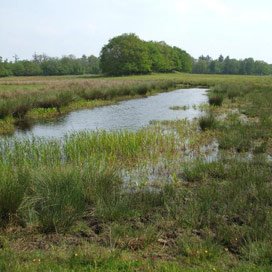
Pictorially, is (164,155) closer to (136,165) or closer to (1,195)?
(136,165)

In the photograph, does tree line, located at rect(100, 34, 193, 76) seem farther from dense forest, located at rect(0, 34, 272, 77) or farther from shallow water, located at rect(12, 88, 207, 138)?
shallow water, located at rect(12, 88, 207, 138)

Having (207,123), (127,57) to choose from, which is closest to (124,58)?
Answer: (127,57)

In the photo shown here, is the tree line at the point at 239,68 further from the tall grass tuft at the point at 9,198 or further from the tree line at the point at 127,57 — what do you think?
the tall grass tuft at the point at 9,198

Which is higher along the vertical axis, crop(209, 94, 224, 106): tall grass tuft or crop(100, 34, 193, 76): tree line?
crop(100, 34, 193, 76): tree line

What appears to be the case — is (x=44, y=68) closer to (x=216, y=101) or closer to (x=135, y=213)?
(x=216, y=101)

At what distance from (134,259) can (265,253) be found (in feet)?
5.75

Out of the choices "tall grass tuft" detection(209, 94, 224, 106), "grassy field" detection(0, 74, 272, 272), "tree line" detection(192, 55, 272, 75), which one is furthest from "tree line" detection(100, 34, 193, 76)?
"grassy field" detection(0, 74, 272, 272)

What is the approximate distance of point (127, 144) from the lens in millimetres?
12781

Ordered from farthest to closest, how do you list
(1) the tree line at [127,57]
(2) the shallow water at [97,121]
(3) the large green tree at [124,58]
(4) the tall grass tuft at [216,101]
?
(1) the tree line at [127,57] → (3) the large green tree at [124,58] → (4) the tall grass tuft at [216,101] → (2) the shallow water at [97,121]

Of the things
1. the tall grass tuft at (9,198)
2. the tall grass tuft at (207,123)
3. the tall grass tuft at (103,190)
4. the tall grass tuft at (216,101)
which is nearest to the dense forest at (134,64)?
the tall grass tuft at (216,101)

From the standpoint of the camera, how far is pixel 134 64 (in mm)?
92750

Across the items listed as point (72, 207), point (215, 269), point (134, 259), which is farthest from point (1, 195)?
point (215, 269)

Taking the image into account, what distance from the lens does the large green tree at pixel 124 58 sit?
92775mm

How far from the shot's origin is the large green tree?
92.8 m
